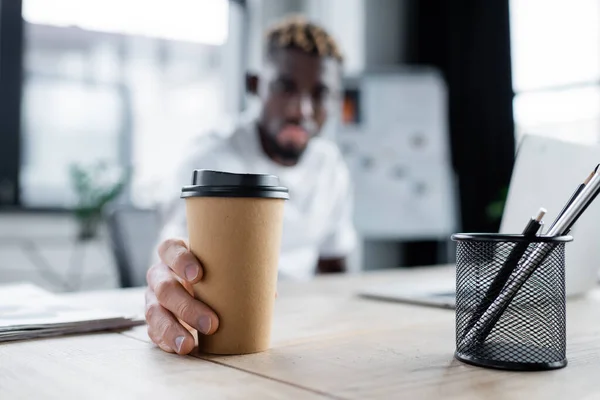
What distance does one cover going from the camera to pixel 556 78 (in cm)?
359

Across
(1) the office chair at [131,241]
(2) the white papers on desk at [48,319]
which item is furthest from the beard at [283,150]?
(2) the white papers on desk at [48,319]

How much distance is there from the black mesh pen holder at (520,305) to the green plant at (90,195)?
298cm

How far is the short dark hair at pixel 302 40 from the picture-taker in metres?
2.20

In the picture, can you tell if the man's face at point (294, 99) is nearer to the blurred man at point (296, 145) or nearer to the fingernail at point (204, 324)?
the blurred man at point (296, 145)

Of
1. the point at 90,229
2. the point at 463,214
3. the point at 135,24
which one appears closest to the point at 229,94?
the point at 135,24

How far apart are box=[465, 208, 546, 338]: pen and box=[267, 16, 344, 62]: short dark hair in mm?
1736

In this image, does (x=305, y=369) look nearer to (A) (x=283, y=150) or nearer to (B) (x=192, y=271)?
(B) (x=192, y=271)

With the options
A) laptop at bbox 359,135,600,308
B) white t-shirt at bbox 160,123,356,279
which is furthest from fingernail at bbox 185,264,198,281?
white t-shirt at bbox 160,123,356,279

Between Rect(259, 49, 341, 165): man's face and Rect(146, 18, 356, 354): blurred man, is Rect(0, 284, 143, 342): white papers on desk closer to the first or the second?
Rect(146, 18, 356, 354): blurred man

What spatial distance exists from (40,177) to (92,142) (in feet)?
1.11

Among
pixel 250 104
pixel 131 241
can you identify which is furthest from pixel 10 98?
pixel 131 241

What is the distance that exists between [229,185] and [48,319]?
1.07 ft

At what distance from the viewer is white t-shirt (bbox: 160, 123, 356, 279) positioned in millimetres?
2146

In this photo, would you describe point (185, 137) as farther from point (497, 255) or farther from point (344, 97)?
point (497, 255)
